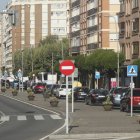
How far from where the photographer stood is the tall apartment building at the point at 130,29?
74562mm

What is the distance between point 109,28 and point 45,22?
84335 mm

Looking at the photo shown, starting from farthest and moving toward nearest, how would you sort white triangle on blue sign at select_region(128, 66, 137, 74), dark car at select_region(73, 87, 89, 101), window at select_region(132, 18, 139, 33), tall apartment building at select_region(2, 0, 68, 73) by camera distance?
tall apartment building at select_region(2, 0, 68, 73) → window at select_region(132, 18, 139, 33) → dark car at select_region(73, 87, 89, 101) → white triangle on blue sign at select_region(128, 66, 137, 74)

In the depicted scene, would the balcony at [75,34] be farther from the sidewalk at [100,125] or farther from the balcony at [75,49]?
the sidewalk at [100,125]

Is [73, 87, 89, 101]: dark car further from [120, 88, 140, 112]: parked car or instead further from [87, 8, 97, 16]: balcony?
[87, 8, 97, 16]: balcony

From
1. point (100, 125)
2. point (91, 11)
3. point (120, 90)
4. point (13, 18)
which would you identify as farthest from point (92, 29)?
point (100, 125)

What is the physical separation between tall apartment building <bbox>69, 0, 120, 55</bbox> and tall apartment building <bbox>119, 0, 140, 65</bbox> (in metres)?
2.68

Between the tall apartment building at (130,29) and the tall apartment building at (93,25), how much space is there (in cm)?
268

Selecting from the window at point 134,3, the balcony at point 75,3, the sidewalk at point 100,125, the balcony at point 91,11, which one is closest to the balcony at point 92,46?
the balcony at point 91,11

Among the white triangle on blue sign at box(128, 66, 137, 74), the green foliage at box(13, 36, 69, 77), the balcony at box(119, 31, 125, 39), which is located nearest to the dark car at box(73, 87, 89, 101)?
the balcony at box(119, 31, 125, 39)

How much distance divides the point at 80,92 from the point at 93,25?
44.8m

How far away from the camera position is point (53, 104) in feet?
152

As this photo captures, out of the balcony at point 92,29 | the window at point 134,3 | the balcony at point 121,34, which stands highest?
the window at point 134,3

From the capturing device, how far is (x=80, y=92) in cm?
5819

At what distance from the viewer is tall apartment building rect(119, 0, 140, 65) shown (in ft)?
245
